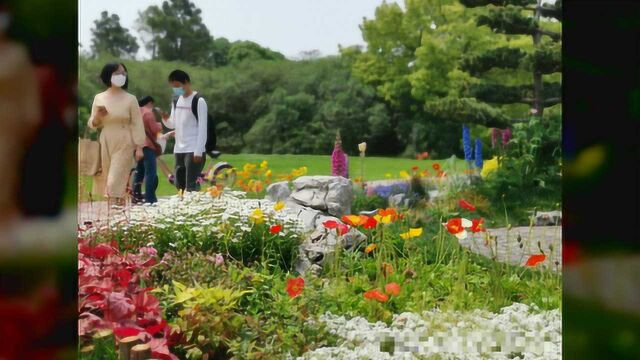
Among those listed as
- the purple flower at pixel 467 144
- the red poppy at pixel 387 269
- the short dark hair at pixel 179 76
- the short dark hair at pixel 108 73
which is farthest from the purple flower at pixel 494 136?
the short dark hair at pixel 108 73

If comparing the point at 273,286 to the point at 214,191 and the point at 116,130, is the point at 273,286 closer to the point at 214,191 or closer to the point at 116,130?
the point at 214,191

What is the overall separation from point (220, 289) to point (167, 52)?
72.5 inches

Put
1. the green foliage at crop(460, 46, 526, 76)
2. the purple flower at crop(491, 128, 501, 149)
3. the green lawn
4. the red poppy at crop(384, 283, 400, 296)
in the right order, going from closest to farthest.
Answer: the red poppy at crop(384, 283, 400, 296) < the green lawn < the purple flower at crop(491, 128, 501, 149) < the green foliage at crop(460, 46, 526, 76)

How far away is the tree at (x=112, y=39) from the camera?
3699 mm

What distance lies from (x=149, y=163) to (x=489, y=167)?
10.6 ft

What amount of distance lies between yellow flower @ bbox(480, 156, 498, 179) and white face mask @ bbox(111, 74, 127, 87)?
10.7 ft

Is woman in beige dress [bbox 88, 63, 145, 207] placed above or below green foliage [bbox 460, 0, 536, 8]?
below

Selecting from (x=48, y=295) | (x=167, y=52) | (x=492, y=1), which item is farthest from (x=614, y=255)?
(x=492, y=1)

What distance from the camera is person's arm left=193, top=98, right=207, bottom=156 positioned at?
4.08 metres

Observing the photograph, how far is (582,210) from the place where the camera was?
3.91 feet

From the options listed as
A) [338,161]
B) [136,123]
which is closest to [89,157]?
[136,123]

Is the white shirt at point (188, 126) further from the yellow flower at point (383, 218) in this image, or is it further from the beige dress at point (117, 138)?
→ the yellow flower at point (383, 218)

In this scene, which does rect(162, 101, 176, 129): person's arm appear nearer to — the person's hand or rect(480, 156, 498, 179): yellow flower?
the person's hand

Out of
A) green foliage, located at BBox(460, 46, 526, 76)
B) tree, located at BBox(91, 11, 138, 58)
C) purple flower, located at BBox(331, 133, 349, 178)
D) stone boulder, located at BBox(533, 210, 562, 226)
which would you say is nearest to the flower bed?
purple flower, located at BBox(331, 133, 349, 178)
